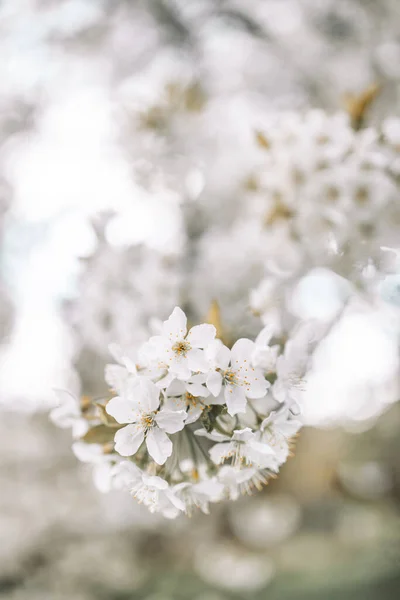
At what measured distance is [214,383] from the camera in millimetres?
638

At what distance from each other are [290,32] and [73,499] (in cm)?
237

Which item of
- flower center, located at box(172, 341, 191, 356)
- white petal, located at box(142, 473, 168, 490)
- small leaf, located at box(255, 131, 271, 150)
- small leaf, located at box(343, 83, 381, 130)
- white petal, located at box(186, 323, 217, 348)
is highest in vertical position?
small leaf, located at box(255, 131, 271, 150)

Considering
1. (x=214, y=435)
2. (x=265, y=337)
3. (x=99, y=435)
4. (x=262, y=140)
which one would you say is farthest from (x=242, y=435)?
(x=262, y=140)

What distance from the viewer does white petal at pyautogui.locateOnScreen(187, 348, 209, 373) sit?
645 mm

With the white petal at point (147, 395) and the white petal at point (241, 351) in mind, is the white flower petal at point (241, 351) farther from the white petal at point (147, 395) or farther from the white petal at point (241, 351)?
the white petal at point (147, 395)

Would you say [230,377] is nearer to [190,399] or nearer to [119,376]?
[190,399]

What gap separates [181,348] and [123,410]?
116mm

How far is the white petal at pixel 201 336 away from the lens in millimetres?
660

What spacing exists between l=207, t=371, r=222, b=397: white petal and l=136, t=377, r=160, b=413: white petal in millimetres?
72

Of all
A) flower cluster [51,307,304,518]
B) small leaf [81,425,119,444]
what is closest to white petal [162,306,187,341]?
flower cluster [51,307,304,518]

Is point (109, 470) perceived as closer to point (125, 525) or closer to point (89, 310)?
point (89, 310)

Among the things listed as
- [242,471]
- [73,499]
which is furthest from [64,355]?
[242,471]

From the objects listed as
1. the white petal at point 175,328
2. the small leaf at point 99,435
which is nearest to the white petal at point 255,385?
the white petal at point 175,328

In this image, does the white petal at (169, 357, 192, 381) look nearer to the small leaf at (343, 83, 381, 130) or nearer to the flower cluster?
the flower cluster
